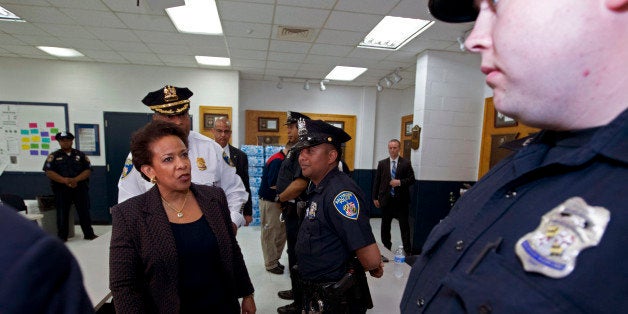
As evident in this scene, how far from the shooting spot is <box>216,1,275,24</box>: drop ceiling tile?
2.95m

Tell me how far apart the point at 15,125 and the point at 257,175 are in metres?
4.37

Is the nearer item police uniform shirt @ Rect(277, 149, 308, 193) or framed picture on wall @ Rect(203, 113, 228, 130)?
police uniform shirt @ Rect(277, 149, 308, 193)

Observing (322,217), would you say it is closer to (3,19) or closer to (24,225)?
(24,225)

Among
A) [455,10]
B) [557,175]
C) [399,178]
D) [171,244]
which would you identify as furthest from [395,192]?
[557,175]

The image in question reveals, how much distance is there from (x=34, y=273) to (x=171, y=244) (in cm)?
100

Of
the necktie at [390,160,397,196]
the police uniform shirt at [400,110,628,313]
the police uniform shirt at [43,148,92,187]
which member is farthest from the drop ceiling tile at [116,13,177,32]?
the police uniform shirt at [400,110,628,313]

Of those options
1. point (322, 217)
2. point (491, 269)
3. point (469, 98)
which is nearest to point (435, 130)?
point (469, 98)

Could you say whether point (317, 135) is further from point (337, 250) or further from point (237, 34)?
point (237, 34)

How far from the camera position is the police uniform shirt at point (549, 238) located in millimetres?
361

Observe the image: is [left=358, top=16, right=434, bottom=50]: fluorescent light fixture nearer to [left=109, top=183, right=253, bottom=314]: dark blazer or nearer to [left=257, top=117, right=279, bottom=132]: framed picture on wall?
[left=257, top=117, right=279, bottom=132]: framed picture on wall

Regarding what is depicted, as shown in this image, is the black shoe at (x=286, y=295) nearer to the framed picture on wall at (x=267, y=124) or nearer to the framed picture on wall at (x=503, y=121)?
the framed picture on wall at (x=503, y=121)

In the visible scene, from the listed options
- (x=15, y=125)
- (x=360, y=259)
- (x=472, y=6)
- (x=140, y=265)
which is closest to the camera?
(x=472, y=6)

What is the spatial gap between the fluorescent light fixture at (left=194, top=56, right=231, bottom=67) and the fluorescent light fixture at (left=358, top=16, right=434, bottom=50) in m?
2.43

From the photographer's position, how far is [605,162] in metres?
0.42
